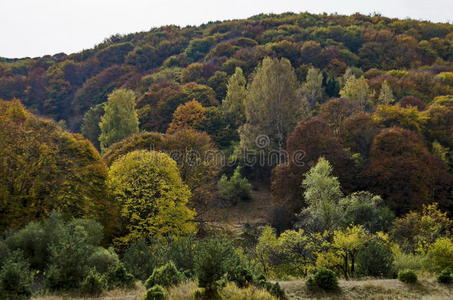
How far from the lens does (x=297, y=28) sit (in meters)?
111

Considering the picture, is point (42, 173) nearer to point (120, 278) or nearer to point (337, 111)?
point (120, 278)

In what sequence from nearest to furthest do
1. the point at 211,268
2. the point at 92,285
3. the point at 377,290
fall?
the point at 211,268
the point at 92,285
the point at 377,290

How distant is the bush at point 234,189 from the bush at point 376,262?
24.6m

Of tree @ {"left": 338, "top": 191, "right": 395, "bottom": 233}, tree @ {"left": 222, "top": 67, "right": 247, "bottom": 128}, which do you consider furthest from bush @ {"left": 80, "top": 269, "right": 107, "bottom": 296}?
tree @ {"left": 222, "top": 67, "right": 247, "bottom": 128}

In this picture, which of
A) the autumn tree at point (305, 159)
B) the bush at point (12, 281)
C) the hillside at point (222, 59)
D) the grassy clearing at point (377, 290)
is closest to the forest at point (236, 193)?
the bush at point (12, 281)

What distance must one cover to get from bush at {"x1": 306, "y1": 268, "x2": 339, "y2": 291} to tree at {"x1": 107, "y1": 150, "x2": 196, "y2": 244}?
15068 mm

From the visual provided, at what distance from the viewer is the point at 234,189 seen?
147ft

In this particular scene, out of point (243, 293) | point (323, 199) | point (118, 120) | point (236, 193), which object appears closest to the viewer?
point (243, 293)

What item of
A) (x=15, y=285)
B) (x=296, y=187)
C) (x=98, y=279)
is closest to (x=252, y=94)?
(x=296, y=187)

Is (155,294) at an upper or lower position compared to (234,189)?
upper

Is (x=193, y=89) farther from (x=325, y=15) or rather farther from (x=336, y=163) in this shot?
(x=325, y=15)

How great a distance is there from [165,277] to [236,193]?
29801 millimetres

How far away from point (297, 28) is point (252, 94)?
234ft

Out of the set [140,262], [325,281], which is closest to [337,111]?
[325,281]
